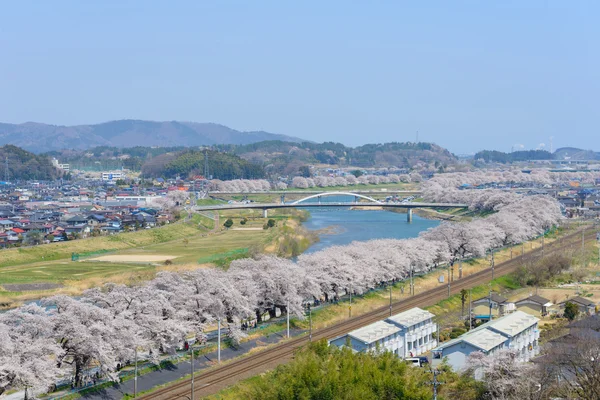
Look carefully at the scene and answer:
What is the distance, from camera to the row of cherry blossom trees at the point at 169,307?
17156 mm

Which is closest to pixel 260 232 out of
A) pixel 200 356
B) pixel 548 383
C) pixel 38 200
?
pixel 38 200

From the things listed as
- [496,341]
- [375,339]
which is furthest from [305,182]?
[496,341]

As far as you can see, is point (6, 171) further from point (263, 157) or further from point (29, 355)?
point (29, 355)

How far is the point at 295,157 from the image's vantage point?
14712 centimetres

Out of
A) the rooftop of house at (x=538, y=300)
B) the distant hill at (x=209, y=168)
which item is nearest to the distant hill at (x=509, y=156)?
the distant hill at (x=209, y=168)

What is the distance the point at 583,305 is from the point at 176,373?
1337cm

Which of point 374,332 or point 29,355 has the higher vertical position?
point 29,355

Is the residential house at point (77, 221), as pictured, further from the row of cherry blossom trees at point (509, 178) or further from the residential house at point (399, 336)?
the row of cherry blossom trees at point (509, 178)

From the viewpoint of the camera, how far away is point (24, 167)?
98688 mm

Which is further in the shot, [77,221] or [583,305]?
[77,221]

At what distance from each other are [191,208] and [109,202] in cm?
858

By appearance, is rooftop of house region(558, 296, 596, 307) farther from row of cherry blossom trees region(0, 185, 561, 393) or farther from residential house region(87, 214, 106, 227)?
residential house region(87, 214, 106, 227)

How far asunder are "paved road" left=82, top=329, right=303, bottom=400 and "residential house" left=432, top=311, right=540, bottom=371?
4929 millimetres

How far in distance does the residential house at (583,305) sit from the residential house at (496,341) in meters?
3.49
